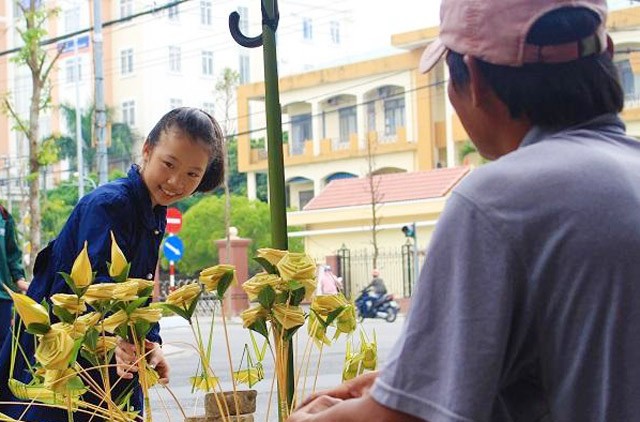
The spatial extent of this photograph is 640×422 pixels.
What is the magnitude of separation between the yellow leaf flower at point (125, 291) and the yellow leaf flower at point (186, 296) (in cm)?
7

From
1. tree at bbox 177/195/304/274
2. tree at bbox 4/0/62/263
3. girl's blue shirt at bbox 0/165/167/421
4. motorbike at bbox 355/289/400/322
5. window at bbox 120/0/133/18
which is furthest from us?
window at bbox 120/0/133/18

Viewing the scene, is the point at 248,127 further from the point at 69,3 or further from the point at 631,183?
the point at 631,183

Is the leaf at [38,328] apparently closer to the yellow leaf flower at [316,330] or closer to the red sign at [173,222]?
the yellow leaf flower at [316,330]

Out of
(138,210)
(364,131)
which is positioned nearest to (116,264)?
(138,210)

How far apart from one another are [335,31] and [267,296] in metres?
53.8

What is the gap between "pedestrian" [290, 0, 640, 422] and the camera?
3.94 ft

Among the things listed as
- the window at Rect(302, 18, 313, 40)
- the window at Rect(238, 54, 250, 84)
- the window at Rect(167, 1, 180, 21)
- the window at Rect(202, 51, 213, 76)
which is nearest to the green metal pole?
the window at Rect(167, 1, 180, 21)

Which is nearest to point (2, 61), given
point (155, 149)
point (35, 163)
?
point (35, 163)

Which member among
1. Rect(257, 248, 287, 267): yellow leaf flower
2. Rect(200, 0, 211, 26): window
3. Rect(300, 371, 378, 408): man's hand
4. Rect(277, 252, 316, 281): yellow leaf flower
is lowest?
Rect(300, 371, 378, 408): man's hand

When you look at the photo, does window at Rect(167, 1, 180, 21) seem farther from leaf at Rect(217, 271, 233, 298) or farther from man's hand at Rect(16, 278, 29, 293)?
leaf at Rect(217, 271, 233, 298)

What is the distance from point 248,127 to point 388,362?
1563 inches

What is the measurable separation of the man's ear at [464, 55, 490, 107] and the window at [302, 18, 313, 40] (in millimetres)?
52594

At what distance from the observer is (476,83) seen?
1345 millimetres

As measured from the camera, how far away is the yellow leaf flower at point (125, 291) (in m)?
1.68
